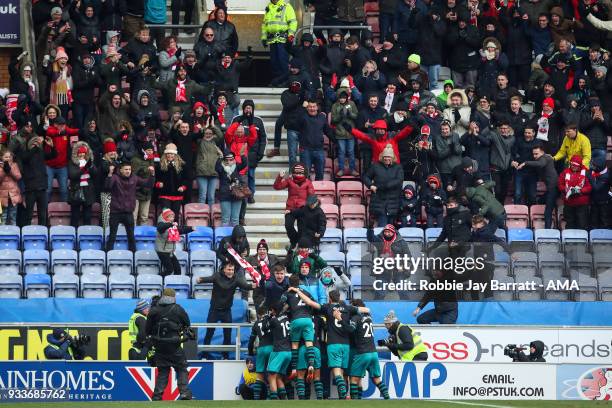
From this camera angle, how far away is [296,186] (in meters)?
→ 30.5

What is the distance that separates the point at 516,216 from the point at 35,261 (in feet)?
25.3

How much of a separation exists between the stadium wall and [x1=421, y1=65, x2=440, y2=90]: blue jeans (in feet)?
26.2

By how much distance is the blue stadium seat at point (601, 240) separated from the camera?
29016mm

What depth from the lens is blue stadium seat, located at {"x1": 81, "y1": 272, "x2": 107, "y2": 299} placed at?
2934cm

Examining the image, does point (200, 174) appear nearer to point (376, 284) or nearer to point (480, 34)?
point (376, 284)

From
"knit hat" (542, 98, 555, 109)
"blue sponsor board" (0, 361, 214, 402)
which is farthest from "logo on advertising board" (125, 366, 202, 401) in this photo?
"knit hat" (542, 98, 555, 109)

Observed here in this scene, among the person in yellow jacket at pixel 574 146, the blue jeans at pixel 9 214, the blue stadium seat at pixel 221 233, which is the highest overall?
the person in yellow jacket at pixel 574 146

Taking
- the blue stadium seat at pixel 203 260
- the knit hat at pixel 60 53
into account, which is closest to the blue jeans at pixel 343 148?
the blue stadium seat at pixel 203 260

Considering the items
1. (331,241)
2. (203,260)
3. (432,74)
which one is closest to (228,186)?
(203,260)

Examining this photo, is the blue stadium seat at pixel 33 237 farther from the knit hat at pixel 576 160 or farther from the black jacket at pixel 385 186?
the knit hat at pixel 576 160

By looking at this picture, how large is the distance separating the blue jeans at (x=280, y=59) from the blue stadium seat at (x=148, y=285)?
5898mm

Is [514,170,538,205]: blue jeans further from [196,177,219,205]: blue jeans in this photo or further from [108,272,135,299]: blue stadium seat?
[108,272,135,299]: blue stadium seat

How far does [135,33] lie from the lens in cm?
3431

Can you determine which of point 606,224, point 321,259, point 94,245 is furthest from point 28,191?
point 606,224
